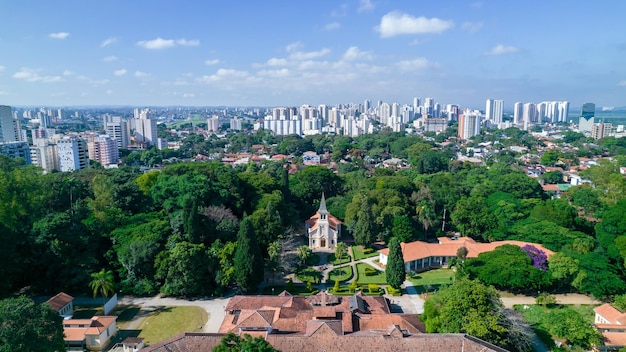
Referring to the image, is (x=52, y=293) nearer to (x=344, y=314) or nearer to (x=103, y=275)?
(x=103, y=275)

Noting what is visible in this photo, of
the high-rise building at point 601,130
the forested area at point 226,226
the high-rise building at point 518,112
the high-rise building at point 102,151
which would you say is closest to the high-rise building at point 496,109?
the high-rise building at point 518,112

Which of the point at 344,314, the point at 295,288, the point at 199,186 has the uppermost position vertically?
the point at 199,186

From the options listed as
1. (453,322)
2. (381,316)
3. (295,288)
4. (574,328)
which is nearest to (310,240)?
(295,288)

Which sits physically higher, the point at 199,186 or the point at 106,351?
the point at 199,186

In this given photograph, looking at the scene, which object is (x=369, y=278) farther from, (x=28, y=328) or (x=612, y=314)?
(x=28, y=328)

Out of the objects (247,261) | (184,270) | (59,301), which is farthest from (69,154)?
(247,261)
